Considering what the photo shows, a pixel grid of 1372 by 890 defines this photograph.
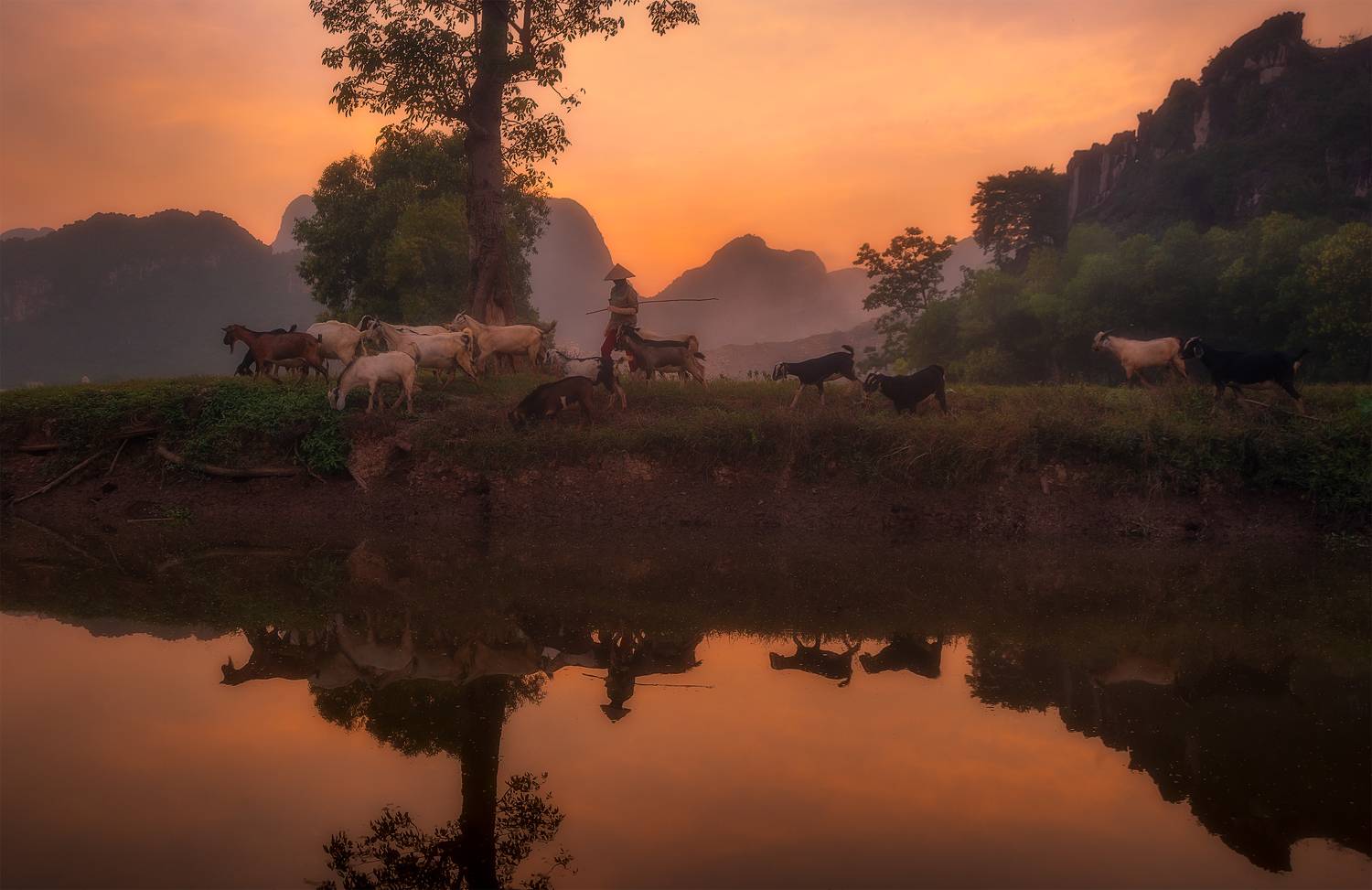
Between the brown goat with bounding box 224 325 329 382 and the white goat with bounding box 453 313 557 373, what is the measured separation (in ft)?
9.20

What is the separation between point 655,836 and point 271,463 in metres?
13.8

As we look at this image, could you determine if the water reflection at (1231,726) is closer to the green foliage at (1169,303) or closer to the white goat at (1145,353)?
the white goat at (1145,353)

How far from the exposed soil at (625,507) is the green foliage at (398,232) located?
1900 cm

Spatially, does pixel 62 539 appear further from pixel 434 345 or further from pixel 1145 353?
pixel 1145 353

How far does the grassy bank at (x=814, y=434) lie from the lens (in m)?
15.6

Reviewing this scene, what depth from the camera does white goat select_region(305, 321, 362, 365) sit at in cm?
1844

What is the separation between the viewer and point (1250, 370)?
16.6 m

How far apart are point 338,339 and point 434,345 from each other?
2.17 meters

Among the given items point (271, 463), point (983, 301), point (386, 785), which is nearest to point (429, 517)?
point (271, 463)

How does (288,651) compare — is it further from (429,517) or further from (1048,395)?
(1048,395)

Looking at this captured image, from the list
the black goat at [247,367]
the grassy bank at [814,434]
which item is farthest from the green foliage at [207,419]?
the black goat at [247,367]

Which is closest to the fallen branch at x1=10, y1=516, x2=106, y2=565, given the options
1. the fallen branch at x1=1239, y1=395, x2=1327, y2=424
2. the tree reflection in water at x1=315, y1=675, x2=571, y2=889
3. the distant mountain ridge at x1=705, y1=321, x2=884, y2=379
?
the tree reflection in water at x1=315, y1=675, x2=571, y2=889

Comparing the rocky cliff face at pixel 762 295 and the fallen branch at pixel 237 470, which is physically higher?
the rocky cliff face at pixel 762 295

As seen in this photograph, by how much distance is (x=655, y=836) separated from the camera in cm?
532
